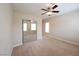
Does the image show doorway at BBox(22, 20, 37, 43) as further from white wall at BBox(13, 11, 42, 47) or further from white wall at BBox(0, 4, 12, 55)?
white wall at BBox(0, 4, 12, 55)

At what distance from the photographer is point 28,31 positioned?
7.84ft

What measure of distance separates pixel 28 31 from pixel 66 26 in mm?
958

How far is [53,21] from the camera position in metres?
2.60

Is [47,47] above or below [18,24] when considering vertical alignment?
below

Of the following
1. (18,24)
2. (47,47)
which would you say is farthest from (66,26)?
(18,24)

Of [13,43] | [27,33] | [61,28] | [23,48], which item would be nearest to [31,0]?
[27,33]

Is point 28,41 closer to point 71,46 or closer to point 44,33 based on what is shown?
point 44,33

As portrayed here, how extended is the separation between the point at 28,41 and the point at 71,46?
1169 mm

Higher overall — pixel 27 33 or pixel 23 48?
pixel 27 33

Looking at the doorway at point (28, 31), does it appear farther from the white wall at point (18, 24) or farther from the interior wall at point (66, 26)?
the interior wall at point (66, 26)

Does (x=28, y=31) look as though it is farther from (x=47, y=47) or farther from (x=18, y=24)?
(x=47, y=47)

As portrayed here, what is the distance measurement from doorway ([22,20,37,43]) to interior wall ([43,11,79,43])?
19.0 inches

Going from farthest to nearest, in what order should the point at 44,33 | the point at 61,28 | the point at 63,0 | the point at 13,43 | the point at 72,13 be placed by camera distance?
the point at 13,43, the point at 44,33, the point at 61,28, the point at 72,13, the point at 63,0

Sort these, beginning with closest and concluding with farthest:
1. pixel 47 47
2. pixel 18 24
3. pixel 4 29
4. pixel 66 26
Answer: pixel 4 29 → pixel 66 26 → pixel 47 47 → pixel 18 24
